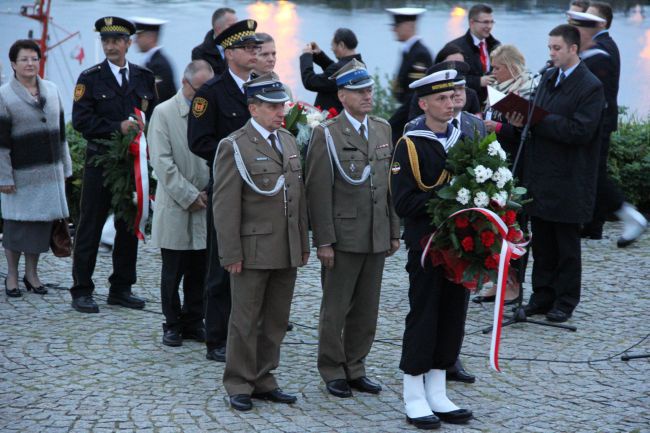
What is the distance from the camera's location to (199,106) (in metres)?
6.76

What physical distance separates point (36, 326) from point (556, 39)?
4.29 meters

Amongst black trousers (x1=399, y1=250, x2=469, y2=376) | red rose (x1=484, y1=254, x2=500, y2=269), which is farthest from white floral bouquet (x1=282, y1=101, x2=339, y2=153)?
red rose (x1=484, y1=254, x2=500, y2=269)

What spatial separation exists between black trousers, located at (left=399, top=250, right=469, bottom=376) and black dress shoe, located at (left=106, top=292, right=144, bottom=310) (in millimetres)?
2969

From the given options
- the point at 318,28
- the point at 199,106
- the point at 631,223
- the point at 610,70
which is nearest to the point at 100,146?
the point at 199,106

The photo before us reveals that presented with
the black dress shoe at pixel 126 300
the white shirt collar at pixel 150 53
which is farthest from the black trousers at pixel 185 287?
the white shirt collar at pixel 150 53

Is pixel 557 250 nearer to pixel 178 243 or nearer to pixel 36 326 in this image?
pixel 178 243

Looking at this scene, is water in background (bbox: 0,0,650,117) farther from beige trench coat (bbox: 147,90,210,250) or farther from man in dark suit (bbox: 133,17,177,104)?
beige trench coat (bbox: 147,90,210,250)

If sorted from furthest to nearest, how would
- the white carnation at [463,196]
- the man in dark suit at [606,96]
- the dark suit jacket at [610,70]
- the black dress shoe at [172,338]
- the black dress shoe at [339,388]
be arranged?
the dark suit jacket at [610,70] → the man in dark suit at [606,96] → the black dress shoe at [172,338] → the black dress shoe at [339,388] → the white carnation at [463,196]

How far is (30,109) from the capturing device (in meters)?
8.48

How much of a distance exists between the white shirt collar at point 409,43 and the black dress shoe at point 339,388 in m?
4.50

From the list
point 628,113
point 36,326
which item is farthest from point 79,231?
point 628,113

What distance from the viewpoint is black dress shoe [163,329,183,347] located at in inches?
286

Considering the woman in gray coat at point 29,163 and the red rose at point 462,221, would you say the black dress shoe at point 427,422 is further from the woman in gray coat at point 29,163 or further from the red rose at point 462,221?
the woman in gray coat at point 29,163

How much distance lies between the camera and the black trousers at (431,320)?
19.2 feet
